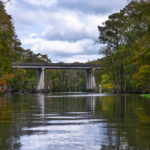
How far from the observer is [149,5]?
32.7m

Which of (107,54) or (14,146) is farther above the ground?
(107,54)

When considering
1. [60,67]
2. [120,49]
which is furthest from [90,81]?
[120,49]

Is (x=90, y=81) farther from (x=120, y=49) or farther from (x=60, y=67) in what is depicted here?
(x=120, y=49)

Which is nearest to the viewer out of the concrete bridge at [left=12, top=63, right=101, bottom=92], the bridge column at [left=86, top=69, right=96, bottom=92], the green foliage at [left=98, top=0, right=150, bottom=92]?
the green foliage at [left=98, top=0, right=150, bottom=92]

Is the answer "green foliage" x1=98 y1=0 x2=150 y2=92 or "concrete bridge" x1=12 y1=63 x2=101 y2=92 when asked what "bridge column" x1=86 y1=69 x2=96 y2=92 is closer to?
"concrete bridge" x1=12 y1=63 x2=101 y2=92

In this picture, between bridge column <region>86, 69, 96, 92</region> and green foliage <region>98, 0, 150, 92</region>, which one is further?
bridge column <region>86, 69, 96, 92</region>

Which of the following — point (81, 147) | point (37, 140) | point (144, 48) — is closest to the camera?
point (81, 147)

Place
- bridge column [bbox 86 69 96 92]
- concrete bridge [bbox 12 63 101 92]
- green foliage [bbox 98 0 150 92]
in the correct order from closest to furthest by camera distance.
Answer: green foliage [bbox 98 0 150 92], concrete bridge [bbox 12 63 101 92], bridge column [bbox 86 69 96 92]

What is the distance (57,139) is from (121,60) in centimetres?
6895

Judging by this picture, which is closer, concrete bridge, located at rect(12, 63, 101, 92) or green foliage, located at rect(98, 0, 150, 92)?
green foliage, located at rect(98, 0, 150, 92)

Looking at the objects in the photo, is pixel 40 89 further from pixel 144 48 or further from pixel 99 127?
pixel 99 127

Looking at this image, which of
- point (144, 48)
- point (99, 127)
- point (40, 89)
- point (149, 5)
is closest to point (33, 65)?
point (40, 89)

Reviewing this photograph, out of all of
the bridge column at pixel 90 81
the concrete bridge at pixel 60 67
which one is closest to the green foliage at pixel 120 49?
the concrete bridge at pixel 60 67

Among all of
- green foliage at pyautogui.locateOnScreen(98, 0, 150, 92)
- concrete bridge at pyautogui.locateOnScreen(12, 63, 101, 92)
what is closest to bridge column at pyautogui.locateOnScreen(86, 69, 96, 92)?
concrete bridge at pyautogui.locateOnScreen(12, 63, 101, 92)
